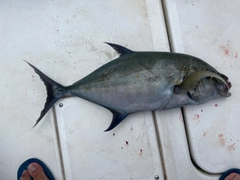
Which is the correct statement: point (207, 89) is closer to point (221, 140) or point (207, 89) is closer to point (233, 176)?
point (221, 140)

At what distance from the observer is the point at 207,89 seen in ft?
5.25

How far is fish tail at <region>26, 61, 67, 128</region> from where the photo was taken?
1.69 m

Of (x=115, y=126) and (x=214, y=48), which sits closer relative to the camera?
(x=115, y=126)

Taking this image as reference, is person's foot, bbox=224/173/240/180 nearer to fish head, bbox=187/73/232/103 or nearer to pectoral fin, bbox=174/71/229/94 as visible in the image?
fish head, bbox=187/73/232/103

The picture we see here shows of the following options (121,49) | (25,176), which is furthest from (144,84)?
(25,176)

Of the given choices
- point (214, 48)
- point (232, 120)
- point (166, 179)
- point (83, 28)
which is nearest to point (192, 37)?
point (214, 48)

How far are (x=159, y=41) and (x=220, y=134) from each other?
0.73 m

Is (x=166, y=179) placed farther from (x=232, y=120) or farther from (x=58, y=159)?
(x=58, y=159)

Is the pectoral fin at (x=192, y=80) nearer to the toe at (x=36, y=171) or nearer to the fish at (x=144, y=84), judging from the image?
the fish at (x=144, y=84)

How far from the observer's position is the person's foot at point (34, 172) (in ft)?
5.83

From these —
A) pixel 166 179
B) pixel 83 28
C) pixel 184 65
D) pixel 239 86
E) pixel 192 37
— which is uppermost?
pixel 83 28

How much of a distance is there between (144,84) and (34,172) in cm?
92

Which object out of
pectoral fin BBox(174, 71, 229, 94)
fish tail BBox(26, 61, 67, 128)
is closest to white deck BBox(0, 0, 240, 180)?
fish tail BBox(26, 61, 67, 128)

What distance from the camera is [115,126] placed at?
168 centimetres
